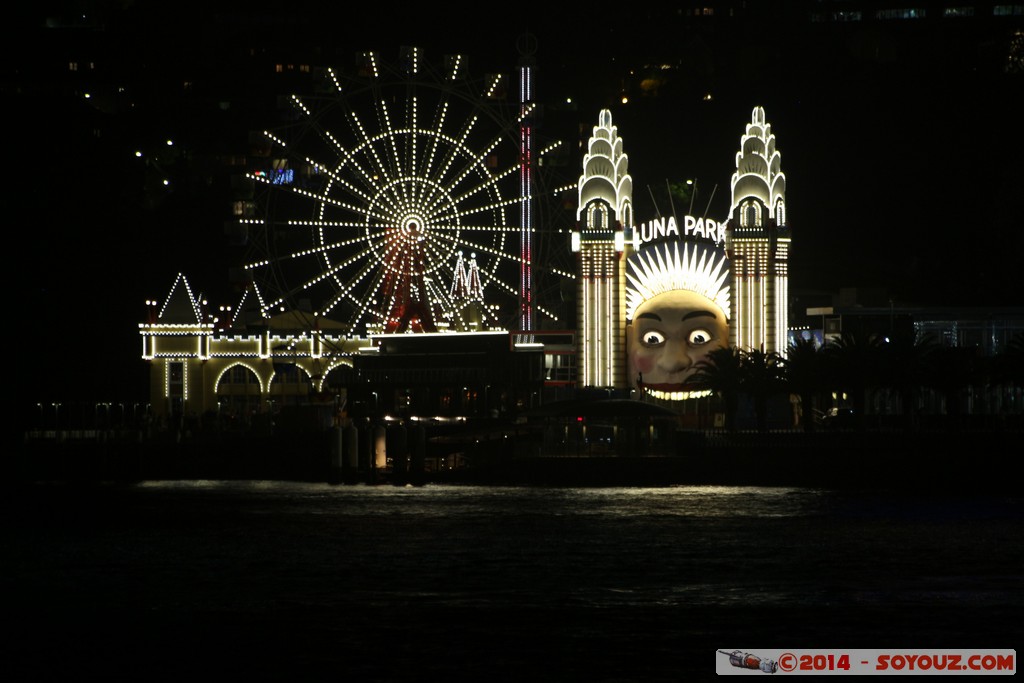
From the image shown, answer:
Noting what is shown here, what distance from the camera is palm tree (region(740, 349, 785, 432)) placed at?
69812mm

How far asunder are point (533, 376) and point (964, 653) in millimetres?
57887

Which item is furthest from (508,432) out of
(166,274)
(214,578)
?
(166,274)

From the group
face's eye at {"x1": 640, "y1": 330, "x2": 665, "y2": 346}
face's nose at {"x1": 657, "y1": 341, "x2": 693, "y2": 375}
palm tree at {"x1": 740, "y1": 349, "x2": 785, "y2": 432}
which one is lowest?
palm tree at {"x1": 740, "y1": 349, "x2": 785, "y2": 432}

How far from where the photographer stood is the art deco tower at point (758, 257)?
7725 centimetres

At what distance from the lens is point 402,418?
8038cm

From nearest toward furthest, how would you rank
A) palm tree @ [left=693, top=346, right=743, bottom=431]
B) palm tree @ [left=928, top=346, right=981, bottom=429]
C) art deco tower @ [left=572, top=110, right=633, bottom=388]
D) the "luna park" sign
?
palm tree @ [left=928, top=346, right=981, bottom=429], palm tree @ [left=693, top=346, right=743, bottom=431], art deco tower @ [left=572, top=110, right=633, bottom=388], the "luna park" sign

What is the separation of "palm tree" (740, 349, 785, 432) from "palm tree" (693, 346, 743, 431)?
0.28m

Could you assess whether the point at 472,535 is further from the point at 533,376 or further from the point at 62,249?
the point at 62,249

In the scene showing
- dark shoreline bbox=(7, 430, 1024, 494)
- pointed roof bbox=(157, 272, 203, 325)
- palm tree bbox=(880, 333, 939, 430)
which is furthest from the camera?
pointed roof bbox=(157, 272, 203, 325)

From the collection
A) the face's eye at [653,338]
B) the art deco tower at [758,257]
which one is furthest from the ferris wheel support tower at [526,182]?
the art deco tower at [758,257]

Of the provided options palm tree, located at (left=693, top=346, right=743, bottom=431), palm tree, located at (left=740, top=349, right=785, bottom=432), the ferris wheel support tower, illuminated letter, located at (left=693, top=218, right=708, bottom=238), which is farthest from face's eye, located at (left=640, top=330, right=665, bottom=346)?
palm tree, located at (left=740, top=349, right=785, bottom=432)

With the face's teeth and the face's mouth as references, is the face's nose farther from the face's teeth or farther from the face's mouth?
the face's teeth

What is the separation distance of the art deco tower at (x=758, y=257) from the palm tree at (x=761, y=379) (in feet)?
18.1

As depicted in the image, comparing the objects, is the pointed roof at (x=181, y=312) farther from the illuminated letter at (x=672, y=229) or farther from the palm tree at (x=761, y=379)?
the palm tree at (x=761, y=379)
